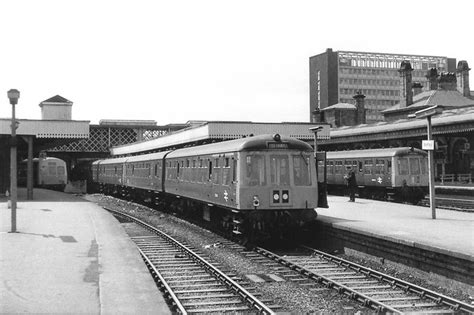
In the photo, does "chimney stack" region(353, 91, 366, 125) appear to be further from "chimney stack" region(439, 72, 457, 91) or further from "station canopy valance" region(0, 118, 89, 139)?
"station canopy valance" region(0, 118, 89, 139)

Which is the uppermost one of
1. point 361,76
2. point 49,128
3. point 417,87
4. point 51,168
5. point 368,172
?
point 361,76

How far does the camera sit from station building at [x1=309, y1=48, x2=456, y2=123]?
330ft

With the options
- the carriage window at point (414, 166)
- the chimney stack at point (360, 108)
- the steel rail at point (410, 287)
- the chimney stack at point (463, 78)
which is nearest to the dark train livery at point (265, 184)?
the steel rail at point (410, 287)

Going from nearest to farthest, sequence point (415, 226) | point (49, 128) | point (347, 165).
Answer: point (415, 226) < point (347, 165) < point (49, 128)

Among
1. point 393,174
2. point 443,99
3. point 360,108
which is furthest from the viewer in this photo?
point 360,108

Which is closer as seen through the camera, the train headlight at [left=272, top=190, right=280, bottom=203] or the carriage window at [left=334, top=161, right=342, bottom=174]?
the train headlight at [left=272, top=190, right=280, bottom=203]

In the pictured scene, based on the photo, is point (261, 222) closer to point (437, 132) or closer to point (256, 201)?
point (256, 201)

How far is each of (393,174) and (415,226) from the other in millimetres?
12161

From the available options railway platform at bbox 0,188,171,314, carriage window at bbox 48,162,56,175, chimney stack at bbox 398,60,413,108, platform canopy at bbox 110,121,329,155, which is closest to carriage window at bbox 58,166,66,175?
carriage window at bbox 48,162,56,175

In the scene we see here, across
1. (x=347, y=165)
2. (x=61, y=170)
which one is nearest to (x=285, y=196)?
(x=347, y=165)

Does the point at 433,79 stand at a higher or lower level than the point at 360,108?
higher

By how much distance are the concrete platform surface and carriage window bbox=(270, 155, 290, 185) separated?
1.57 meters

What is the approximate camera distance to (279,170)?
1434cm

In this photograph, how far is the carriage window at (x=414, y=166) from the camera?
25.9 meters
